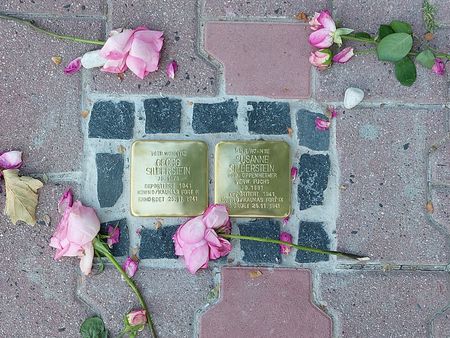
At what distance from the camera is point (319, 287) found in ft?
4.86

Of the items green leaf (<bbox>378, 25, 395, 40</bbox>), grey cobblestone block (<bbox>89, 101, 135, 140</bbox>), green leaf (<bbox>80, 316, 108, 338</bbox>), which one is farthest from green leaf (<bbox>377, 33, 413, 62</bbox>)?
green leaf (<bbox>80, 316, 108, 338</bbox>)

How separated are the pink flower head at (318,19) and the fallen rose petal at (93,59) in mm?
586

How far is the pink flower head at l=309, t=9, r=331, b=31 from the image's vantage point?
1.42 meters

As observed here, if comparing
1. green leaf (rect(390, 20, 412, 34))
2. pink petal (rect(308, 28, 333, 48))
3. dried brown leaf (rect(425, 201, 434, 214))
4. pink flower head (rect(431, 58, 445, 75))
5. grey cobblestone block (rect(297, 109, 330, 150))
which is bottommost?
dried brown leaf (rect(425, 201, 434, 214))

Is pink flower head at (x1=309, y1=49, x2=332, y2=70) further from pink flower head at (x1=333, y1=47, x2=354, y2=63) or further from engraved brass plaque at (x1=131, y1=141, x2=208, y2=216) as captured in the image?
engraved brass plaque at (x1=131, y1=141, x2=208, y2=216)

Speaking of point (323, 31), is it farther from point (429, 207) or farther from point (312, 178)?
point (429, 207)

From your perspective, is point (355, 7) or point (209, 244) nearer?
point (209, 244)

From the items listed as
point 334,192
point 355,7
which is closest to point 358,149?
point 334,192

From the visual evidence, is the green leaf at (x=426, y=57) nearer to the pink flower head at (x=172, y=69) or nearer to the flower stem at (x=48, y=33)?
the pink flower head at (x=172, y=69)

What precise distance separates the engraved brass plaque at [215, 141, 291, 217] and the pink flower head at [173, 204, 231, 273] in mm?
78

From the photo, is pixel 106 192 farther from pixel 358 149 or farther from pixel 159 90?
pixel 358 149

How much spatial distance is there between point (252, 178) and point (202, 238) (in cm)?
22

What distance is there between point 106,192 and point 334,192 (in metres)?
0.65

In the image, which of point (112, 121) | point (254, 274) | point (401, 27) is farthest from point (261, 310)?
point (401, 27)
